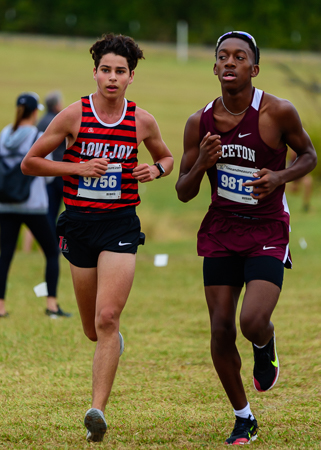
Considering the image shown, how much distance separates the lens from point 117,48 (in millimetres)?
4539

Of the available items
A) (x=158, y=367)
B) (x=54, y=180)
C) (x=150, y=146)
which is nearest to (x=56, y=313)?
(x=158, y=367)

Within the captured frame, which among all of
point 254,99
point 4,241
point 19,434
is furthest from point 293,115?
point 4,241

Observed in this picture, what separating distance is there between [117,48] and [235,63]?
2.49 feet

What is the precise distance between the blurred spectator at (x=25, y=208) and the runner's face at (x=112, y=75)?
3.38 m

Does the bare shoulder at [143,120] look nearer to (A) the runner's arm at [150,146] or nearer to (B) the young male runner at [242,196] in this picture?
(A) the runner's arm at [150,146]

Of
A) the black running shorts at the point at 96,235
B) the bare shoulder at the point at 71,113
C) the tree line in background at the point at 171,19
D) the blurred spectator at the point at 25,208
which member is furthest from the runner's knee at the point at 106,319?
the tree line in background at the point at 171,19

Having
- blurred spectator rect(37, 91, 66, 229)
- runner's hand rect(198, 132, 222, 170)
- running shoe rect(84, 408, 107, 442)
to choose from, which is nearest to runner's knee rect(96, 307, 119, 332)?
running shoe rect(84, 408, 107, 442)

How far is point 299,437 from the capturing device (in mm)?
4352

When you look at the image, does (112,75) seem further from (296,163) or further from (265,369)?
(265,369)

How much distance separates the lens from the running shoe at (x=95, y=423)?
3938mm

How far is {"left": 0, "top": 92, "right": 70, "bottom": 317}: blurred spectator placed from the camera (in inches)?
306

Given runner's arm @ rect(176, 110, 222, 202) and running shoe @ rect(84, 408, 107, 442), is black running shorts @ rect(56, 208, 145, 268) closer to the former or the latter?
runner's arm @ rect(176, 110, 222, 202)

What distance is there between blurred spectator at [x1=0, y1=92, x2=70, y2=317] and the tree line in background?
149 feet

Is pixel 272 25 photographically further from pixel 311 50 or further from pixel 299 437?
pixel 299 437
